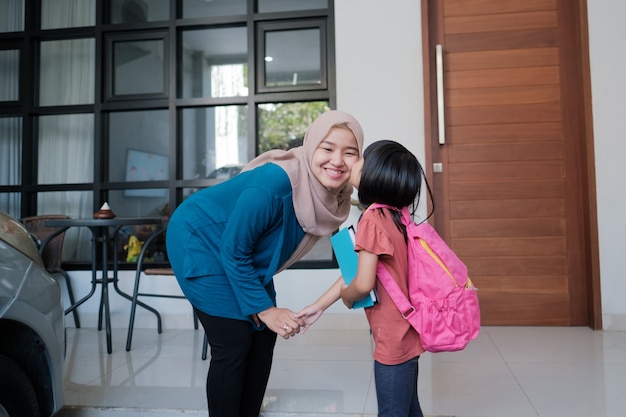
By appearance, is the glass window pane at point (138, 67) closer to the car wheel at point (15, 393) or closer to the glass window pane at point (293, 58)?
the glass window pane at point (293, 58)

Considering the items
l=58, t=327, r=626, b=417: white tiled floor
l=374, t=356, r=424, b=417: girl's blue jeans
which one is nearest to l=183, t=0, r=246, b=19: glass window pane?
l=58, t=327, r=626, b=417: white tiled floor

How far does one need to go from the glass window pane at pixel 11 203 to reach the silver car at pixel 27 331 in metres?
2.60

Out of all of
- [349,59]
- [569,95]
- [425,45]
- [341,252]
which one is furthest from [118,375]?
[569,95]

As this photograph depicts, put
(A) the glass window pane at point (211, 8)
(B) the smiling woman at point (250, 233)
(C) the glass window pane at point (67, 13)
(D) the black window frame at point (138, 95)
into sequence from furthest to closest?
(C) the glass window pane at point (67, 13) < (A) the glass window pane at point (211, 8) < (D) the black window frame at point (138, 95) < (B) the smiling woman at point (250, 233)

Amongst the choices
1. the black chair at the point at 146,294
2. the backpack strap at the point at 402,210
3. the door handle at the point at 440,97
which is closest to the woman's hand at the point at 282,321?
the backpack strap at the point at 402,210

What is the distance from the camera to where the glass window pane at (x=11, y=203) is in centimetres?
375

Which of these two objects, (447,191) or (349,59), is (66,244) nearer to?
(349,59)

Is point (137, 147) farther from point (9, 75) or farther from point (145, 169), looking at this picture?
point (9, 75)

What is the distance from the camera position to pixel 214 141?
3.64m

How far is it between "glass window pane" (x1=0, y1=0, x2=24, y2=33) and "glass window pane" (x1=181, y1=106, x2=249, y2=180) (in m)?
1.46

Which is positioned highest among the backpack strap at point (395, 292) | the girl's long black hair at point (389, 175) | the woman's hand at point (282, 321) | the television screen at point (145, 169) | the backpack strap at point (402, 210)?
the television screen at point (145, 169)

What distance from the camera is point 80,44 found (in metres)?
3.75

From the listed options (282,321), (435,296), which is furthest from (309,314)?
(435,296)

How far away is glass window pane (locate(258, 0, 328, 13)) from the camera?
3.46 m
